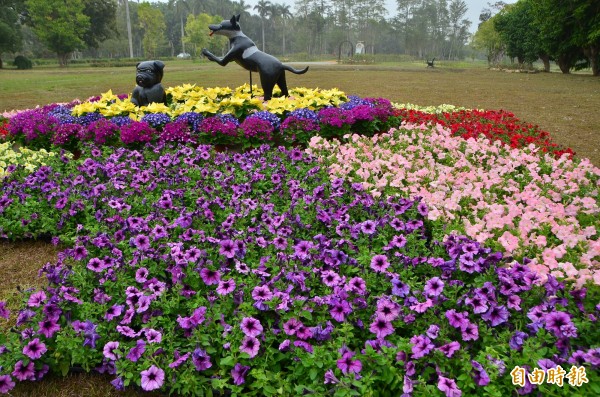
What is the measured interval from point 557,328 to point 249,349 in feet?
4.99

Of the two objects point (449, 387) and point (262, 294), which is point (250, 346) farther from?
point (449, 387)

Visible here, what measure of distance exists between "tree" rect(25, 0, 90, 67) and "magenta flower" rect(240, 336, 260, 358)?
45.1m

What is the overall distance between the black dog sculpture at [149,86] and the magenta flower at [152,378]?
588 centimetres

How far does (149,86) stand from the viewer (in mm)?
7355

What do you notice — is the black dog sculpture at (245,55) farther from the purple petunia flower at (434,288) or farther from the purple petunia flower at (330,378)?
the purple petunia flower at (330,378)

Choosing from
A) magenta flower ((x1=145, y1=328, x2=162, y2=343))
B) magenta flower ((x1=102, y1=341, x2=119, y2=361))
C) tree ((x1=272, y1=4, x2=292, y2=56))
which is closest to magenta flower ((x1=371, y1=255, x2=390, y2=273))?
magenta flower ((x1=145, y1=328, x2=162, y2=343))

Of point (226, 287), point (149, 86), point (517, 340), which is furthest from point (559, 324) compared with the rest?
point (149, 86)

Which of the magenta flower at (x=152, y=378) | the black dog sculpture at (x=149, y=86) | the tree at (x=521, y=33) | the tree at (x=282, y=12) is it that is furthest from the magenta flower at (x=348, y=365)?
the tree at (x=282, y=12)

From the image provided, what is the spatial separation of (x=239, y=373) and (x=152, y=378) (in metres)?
0.42

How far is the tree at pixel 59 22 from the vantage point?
39.5 meters

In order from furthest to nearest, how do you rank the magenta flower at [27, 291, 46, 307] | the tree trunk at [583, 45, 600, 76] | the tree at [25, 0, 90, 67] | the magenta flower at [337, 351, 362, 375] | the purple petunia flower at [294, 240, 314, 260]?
the tree at [25, 0, 90, 67] < the tree trunk at [583, 45, 600, 76] < the purple petunia flower at [294, 240, 314, 260] < the magenta flower at [27, 291, 46, 307] < the magenta flower at [337, 351, 362, 375]

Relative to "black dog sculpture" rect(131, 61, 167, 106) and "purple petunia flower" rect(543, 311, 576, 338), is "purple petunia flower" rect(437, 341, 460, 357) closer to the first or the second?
"purple petunia flower" rect(543, 311, 576, 338)

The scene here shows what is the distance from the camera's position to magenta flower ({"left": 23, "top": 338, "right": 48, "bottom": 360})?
2.32 metres

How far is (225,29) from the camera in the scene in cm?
735
